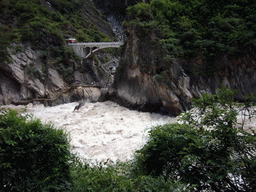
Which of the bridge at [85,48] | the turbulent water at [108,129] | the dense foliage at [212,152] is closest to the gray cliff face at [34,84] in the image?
the turbulent water at [108,129]

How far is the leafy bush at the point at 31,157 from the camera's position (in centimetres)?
302

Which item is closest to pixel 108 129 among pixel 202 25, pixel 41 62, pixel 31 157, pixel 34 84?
pixel 31 157

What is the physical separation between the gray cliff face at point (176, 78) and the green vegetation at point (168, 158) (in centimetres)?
878

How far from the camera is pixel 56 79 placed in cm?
2100

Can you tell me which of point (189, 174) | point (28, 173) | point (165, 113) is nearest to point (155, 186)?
point (189, 174)

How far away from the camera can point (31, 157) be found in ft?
10.9

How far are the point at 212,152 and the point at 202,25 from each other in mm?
13846

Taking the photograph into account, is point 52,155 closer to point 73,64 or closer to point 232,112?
point 232,112

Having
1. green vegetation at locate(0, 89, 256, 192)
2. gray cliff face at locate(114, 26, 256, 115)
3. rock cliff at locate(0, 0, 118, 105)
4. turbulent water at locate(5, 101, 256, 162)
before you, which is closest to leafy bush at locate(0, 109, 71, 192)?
green vegetation at locate(0, 89, 256, 192)

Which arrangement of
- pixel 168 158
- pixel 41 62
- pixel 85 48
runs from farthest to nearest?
1. pixel 85 48
2. pixel 41 62
3. pixel 168 158

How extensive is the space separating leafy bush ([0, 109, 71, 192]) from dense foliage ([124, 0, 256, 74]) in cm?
1136

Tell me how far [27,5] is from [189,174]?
93.2ft

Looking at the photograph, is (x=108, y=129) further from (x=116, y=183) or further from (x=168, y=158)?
(x=168, y=158)

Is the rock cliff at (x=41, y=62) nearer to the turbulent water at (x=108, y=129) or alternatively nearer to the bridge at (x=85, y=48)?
the bridge at (x=85, y=48)
